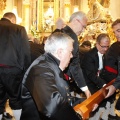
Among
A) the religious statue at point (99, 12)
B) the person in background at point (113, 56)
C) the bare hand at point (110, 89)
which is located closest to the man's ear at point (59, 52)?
the bare hand at point (110, 89)

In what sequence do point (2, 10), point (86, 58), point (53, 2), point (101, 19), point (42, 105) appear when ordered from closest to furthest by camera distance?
point (42, 105) → point (86, 58) → point (101, 19) → point (2, 10) → point (53, 2)

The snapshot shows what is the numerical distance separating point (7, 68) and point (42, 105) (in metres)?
2.10

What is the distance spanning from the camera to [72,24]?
3410 millimetres

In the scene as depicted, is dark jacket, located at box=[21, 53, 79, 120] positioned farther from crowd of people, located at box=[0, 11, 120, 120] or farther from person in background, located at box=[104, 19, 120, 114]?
person in background, located at box=[104, 19, 120, 114]

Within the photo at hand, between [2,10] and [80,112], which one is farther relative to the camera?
[2,10]

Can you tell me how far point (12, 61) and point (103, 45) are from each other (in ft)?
4.27

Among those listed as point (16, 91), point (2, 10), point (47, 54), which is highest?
point (2, 10)

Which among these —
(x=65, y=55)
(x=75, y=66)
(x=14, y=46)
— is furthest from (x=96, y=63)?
(x=65, y=55)

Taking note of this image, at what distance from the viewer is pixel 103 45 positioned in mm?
3918

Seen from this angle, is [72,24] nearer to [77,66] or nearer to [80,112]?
[77,66]

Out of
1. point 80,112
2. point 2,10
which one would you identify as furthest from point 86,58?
point 2,10

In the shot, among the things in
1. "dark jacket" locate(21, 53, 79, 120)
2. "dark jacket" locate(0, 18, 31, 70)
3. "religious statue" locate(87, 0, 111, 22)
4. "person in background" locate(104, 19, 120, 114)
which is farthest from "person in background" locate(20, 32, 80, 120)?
"religious statue" locate(87, 0, 111, 22)

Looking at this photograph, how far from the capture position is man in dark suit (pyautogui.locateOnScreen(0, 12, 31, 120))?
143 inches

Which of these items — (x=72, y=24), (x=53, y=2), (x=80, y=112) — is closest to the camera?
(x=80, y=112)
